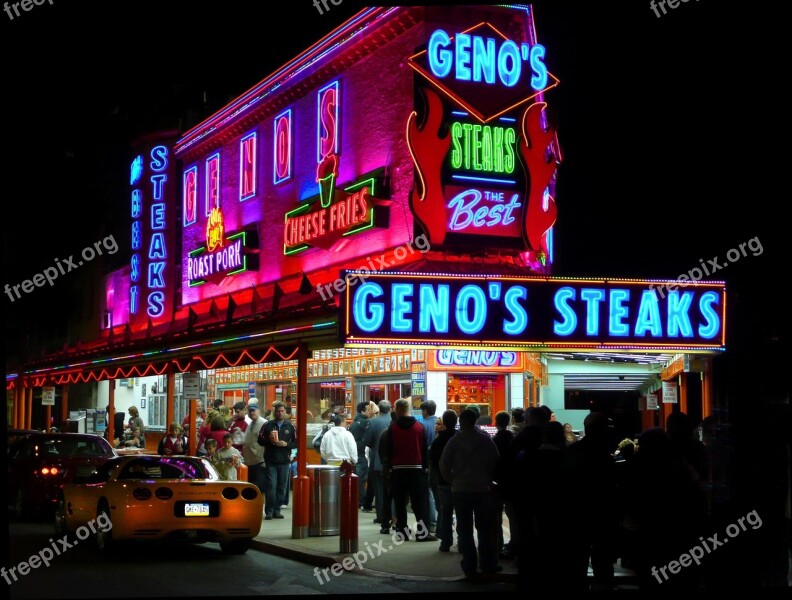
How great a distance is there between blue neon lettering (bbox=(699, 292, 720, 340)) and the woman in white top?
6.18 m

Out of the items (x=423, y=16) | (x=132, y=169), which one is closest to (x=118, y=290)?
(x=132, y=169)

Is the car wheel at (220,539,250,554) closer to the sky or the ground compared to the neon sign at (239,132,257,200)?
closer to the ground

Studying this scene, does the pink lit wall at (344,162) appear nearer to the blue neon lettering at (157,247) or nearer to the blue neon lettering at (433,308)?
the blue neon lettering at (157,247)

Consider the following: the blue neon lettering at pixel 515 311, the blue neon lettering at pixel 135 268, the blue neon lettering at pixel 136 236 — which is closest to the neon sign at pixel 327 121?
the blue neon lettering at pixel 515 311

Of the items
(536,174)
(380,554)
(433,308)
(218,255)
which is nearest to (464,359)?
(536,174)

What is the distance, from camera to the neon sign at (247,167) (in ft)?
81.9

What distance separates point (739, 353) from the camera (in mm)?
10906

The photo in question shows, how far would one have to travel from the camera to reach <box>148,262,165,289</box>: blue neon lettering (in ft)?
99.8

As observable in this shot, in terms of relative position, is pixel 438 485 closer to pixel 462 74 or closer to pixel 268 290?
pixel 462 74

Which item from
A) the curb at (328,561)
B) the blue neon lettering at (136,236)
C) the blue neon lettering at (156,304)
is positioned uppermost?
the blue neon lettering at (136,236)

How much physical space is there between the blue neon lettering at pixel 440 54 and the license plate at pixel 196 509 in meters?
8.57

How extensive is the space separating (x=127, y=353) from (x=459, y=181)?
37.1ft

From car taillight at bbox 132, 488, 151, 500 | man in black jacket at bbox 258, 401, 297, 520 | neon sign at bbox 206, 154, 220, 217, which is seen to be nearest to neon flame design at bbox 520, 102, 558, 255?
man in black jacket at bbox 258, 401, 297, 520

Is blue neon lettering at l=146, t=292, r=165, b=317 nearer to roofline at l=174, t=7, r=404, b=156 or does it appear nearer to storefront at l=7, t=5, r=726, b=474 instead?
storefront at l=7, t=5, r=726, b=474
